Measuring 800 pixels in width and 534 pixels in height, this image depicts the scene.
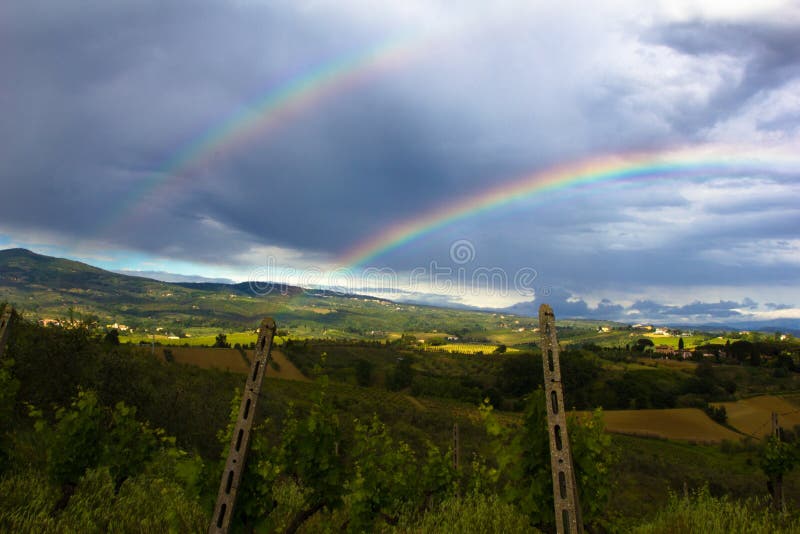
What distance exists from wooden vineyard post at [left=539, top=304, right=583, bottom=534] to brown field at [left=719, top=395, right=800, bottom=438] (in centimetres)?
7933

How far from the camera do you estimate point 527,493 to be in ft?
21.8

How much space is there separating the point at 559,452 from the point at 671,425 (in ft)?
265

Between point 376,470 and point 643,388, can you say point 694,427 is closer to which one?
point 643,388

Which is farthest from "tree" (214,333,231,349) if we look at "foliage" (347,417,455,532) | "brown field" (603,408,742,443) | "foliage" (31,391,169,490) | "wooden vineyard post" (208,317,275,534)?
"wooden vineyard post" (208,317,275,534)

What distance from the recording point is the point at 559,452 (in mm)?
5246

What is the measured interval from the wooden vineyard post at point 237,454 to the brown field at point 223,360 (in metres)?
66.5

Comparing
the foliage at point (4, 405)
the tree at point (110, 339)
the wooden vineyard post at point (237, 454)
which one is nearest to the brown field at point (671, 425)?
the tree at point (110, 339)

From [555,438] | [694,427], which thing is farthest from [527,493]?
[694,427]

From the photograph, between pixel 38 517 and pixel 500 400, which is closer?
pixel 38 517

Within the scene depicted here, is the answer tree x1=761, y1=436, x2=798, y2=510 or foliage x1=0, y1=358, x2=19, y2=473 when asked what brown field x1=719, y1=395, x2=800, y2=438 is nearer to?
tree x1=761, y1=436, x2=798, y2=510

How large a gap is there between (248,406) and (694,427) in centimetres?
8361

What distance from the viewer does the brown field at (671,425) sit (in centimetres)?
6506

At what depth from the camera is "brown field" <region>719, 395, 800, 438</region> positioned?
69387 millimetres

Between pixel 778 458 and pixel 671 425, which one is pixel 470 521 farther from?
pixel 671 425
